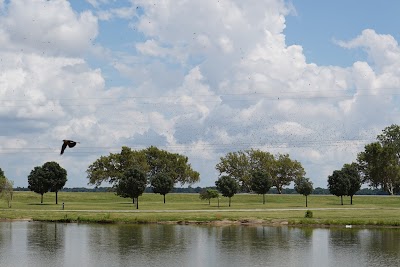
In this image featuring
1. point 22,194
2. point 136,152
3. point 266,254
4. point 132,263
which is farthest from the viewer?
point 136,152

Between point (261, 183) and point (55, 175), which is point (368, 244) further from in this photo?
point (55, 175)

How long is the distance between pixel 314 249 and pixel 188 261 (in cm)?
1146

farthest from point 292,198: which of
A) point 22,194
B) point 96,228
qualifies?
point 96,228

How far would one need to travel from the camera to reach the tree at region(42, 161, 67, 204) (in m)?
102

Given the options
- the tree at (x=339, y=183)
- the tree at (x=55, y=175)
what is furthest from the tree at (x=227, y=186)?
the tree at (x=55, y=175)

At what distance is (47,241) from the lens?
48.9 meters

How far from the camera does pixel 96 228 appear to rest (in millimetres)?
59781

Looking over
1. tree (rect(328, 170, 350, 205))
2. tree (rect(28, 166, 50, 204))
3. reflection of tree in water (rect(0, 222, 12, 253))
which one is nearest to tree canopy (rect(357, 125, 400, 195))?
tree (rect(328, 170, 350, 205))

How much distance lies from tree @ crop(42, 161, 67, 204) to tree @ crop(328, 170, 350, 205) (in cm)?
4888

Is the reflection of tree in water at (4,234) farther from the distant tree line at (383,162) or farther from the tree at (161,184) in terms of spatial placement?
the distant tree line at (383,162)

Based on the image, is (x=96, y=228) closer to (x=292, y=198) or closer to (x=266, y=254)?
(x=266, y=254)

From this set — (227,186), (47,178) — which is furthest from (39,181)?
(227,186)

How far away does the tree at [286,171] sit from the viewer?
143375 mm

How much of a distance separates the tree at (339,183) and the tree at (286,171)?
39.8 metres
